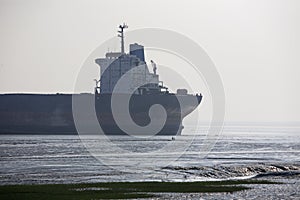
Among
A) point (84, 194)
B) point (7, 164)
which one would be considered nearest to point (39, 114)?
point (7, 164)

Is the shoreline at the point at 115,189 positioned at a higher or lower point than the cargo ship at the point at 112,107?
lower

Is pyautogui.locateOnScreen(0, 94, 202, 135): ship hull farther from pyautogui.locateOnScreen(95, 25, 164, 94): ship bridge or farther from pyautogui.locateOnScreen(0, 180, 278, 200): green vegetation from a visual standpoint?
pyautogui.locateOnScreen(0, 180, 278, 200): green vegetation

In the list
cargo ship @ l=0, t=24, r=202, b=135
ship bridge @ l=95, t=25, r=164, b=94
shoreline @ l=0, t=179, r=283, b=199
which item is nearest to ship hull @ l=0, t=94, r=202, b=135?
cargo ship @ l=0, t=24, r=202, b=135

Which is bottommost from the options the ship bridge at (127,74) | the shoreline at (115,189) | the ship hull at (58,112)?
the shoreline at (115,189)

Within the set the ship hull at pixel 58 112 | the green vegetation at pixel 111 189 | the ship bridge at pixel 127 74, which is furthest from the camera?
the ship bridge at pixel 127 74

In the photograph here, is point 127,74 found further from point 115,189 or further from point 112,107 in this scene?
point 115,189

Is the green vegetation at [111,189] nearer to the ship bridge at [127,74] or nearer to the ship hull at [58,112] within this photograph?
the ship hull at [58,112]

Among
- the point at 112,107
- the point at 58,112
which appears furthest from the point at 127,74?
the point at 58,112

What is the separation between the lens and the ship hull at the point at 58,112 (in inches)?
3201

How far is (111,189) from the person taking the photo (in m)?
24.5

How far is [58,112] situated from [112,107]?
7.07 m

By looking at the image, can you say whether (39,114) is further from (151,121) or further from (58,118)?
(151,121)

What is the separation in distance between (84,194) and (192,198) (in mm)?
3951

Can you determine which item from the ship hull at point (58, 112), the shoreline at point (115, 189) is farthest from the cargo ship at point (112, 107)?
the shoreline at point (115, 189)
